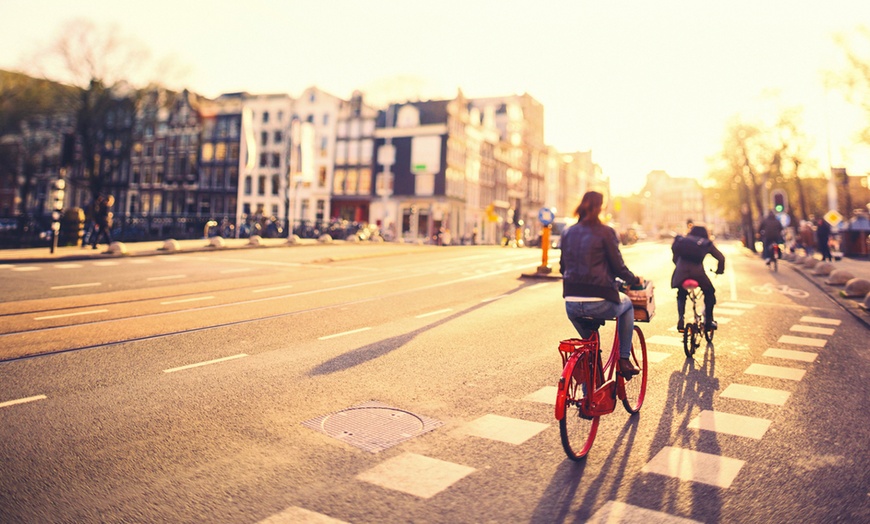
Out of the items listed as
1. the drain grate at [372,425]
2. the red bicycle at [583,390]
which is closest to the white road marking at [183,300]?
the drain grate at [372,425]

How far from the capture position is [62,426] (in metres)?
4.96

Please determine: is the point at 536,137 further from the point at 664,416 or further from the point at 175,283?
the point at 664,416

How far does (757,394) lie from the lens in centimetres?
662

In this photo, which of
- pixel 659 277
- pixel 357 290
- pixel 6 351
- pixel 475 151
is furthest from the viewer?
pixel 475 151

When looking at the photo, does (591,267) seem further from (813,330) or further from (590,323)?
(813,330)

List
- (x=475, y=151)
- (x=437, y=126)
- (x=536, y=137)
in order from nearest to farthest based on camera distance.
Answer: (x=437, y=126) < (x=475, y=151) < (x=536, y=137)

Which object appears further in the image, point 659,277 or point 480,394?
point 659,277

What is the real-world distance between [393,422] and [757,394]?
371 centimetres

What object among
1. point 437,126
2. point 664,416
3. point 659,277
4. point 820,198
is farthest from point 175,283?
point 820,198

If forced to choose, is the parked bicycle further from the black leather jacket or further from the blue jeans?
the black leather jacket

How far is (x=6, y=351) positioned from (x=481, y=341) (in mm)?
5640

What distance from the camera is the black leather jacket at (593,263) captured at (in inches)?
194

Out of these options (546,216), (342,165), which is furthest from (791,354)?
(342,165)

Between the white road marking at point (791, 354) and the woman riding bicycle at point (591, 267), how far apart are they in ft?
15.3
